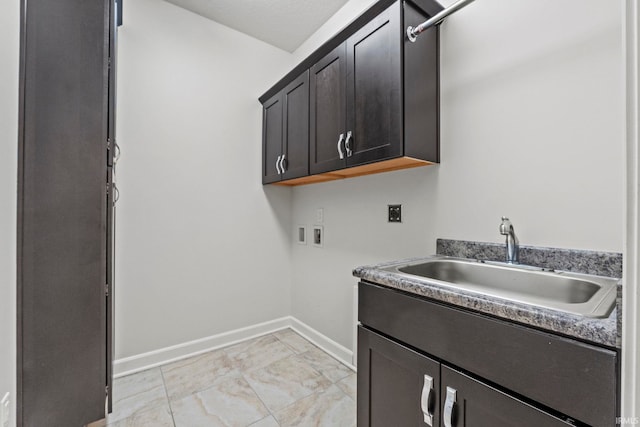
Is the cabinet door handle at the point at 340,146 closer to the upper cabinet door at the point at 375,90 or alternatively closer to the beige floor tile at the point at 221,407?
the upper cabinet door at the point at 375,90

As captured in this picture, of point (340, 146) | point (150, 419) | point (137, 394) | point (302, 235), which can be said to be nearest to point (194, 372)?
point (137, 394)

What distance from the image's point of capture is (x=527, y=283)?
110cm

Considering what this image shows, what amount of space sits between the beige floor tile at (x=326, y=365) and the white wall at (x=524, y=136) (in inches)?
34.7

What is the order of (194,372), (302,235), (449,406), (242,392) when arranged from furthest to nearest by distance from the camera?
1. (302,235)
2. (194,372)
3. (242,392)
4. (449,406)

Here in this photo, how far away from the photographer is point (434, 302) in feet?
2.83

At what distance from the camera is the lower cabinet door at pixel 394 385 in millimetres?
847

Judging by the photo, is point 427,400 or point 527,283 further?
point 527,283

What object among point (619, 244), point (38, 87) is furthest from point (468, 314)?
point (38, 87)

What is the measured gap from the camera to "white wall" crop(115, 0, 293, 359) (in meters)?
1.96

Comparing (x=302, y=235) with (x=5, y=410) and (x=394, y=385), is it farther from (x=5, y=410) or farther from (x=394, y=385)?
(x=5, y=410)

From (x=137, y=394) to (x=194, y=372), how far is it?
0.34m

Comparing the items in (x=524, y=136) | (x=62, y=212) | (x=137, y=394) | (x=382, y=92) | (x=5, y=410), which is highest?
(x=382, y=92)

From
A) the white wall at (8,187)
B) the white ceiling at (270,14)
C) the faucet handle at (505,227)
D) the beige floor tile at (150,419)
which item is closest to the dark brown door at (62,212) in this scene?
the white wall at (8,187)

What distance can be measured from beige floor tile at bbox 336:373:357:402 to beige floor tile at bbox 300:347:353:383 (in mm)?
32
